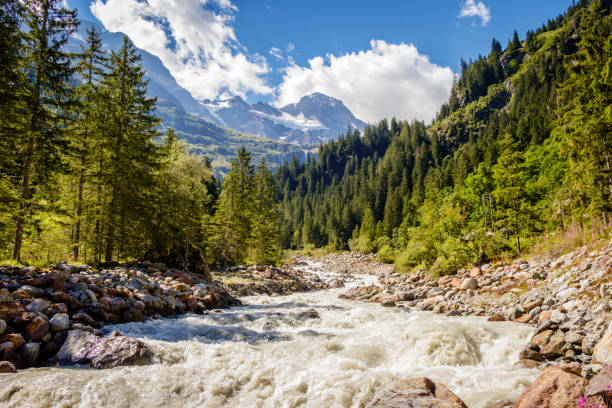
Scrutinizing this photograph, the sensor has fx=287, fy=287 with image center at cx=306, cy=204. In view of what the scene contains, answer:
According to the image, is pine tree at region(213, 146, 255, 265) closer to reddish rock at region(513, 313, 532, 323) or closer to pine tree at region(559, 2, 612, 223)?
reddish rock at region(513, 313, 532, 323)

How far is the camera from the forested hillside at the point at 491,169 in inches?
512

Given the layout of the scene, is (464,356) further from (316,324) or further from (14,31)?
(14,31)

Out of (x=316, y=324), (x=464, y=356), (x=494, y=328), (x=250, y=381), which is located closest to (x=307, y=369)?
(x=250, y=381)

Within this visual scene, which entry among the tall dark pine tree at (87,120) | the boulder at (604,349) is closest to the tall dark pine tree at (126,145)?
the tall dark pine tree at (87,120)

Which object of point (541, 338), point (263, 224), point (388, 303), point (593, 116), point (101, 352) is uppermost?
point (593, 116)

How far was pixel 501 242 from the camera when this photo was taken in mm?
18016

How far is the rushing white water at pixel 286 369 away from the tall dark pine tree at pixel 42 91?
26.2 ft

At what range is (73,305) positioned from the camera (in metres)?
8.06

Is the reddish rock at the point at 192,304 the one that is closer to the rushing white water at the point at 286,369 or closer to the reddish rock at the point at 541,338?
the rushing white water at the point at 286,369

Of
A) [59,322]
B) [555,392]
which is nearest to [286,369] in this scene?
[555,392]

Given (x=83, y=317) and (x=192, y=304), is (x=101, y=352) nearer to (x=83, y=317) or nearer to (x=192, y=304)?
(x=83, y=317)

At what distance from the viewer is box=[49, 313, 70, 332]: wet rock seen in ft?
21.6

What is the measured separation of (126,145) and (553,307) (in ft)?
65.9

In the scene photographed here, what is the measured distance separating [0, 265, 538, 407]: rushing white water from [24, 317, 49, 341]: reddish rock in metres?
1.14
